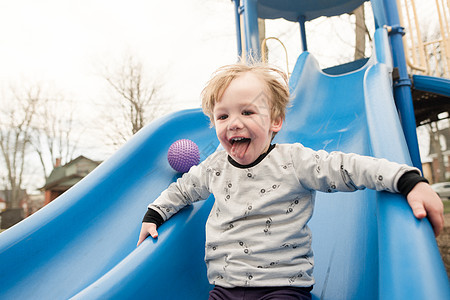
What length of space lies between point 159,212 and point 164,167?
900 millimetres

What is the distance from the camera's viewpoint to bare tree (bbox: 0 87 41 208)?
28.7 ft

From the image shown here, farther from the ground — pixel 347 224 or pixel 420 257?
pixel 420 257

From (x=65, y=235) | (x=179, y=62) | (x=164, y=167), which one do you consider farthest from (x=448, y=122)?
(x=65, y=235)

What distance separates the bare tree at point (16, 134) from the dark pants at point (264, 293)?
9334 mm

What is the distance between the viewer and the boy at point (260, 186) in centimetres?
99

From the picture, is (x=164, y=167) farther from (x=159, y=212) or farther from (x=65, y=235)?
(x=159, y=212)

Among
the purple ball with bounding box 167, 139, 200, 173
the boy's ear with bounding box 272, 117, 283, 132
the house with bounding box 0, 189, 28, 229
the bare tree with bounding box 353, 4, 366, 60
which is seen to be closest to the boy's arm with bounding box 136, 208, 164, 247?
the boy's ear with bounding box 272, 117, 283, 132

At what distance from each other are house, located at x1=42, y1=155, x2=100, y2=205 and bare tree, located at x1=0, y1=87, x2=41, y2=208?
0.85m

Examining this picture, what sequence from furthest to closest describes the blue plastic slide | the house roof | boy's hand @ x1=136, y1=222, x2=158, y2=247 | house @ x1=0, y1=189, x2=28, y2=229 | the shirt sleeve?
the house roof < house @ x1=0, y1=189, x2=28, y2=229 < boy's hand @ x1=136, y1=222, x2=158, y2=247 < the shirt sleeve < the blue plastic slide

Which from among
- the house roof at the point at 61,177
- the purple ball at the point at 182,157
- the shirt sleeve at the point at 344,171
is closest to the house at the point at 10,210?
the house roof at the point at 61,177

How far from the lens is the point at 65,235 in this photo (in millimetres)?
1569

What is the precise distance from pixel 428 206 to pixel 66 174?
35.9ft

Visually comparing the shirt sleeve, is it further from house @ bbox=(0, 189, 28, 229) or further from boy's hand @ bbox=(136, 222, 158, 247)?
house @ bbox=(0, 189, 28, 229)

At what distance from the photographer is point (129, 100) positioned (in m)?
9.59
